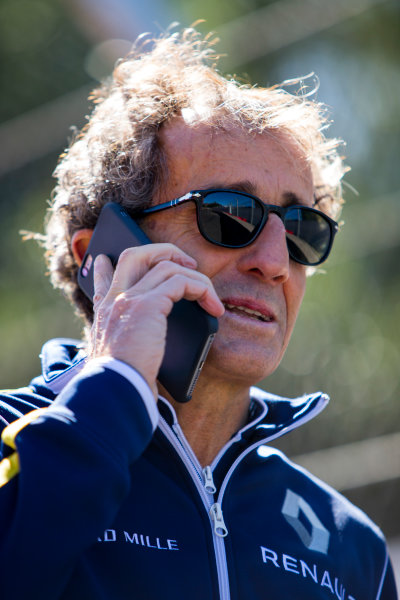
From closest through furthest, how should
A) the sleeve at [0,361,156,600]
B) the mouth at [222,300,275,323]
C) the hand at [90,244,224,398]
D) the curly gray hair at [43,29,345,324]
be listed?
the sleeve at [0,361,156,600] → the hand at [90,244,224,398] → the mouth at [222,300,275,323] → the curly gray hair at [43,29,345,324]

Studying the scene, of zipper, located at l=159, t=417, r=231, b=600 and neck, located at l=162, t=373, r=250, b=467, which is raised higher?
neck, located at l=162, t=373, r=250, b=467

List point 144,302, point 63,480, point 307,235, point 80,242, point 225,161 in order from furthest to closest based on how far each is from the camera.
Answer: point 80,242
point 307,235
point 225,161
point 144,302
point 63,480

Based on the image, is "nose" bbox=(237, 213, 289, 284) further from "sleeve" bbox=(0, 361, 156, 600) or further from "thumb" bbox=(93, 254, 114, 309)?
"sleeve" bbox=(0, 361, 156, 600)

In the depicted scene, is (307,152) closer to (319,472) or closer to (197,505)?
(197,505)

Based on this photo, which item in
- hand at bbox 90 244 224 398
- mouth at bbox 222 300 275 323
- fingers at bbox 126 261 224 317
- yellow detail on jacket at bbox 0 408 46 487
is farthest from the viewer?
mouth at bbox 222 300 275 323

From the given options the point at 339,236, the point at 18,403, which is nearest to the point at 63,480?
the point at 18,403

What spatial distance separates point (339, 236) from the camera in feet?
20.4

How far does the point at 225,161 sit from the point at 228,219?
0.24m

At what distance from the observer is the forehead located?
2.19 m

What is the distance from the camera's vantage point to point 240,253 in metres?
2.12

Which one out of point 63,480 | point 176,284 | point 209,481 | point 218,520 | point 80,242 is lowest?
point 218,520

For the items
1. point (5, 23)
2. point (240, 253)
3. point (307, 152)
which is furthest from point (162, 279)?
point (5, 23)

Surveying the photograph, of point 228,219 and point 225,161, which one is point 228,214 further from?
point 225,161

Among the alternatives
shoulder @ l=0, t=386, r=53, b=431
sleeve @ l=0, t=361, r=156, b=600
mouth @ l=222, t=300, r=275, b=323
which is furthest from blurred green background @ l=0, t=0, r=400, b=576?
sleeve @ l=0, t=361, r=156, b=600
